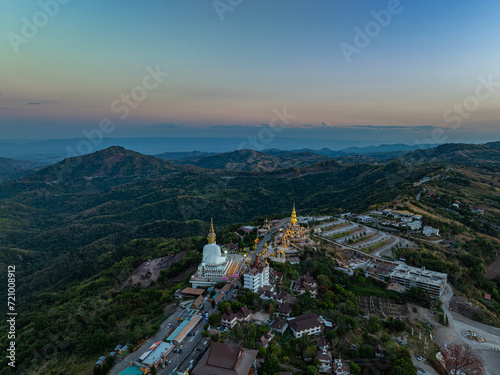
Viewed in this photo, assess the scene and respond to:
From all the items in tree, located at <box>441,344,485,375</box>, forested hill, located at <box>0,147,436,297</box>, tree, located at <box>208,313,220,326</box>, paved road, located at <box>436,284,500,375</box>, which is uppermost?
tree, located at <box>208,313,220,326</box>

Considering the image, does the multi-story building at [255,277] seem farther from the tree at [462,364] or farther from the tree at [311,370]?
the tree at [462,364]

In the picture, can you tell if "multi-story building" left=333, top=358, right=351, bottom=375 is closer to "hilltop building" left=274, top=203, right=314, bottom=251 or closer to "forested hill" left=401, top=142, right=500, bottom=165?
"hilltop building" left=274, top=203, right=314, bottom=251

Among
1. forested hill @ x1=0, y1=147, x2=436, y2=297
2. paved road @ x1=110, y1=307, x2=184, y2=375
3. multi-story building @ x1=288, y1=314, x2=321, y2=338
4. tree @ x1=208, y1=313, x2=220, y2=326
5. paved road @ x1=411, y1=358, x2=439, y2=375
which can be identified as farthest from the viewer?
forested hill @ x1=0, y1=147, x2=436, y2=297

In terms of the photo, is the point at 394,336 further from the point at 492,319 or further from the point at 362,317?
the point at 492,319

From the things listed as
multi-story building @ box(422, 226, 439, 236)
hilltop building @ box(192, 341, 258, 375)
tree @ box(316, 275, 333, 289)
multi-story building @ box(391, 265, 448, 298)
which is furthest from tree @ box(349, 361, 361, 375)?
multi-story building @ box(422, 226, 439, 236)

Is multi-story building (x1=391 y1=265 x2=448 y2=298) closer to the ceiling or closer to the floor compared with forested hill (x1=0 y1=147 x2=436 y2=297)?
closer to the ceiling

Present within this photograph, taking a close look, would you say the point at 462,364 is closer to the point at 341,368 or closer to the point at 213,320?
the point at 341,368

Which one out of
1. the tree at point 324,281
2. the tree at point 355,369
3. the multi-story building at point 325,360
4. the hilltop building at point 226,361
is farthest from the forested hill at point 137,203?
the hilltop building at point 226,361

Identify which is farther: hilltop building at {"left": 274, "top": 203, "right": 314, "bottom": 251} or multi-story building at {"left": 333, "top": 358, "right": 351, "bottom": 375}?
hilltop building at {"left": 274, "top": 203, "right": 314, "bottom": 251}

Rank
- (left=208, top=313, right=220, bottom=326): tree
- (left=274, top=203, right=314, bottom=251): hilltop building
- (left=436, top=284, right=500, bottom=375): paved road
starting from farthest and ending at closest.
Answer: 1. (left=274, top=203, right=314, bottom=251): hilltop building
2. (left=436, top=284, right=500, bottom=375): paved road
3. (left=208, top=313, right=220, bottom=326): tree

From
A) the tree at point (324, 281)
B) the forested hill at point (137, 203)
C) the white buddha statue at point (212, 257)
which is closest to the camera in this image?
the tree at point (324, 281)
